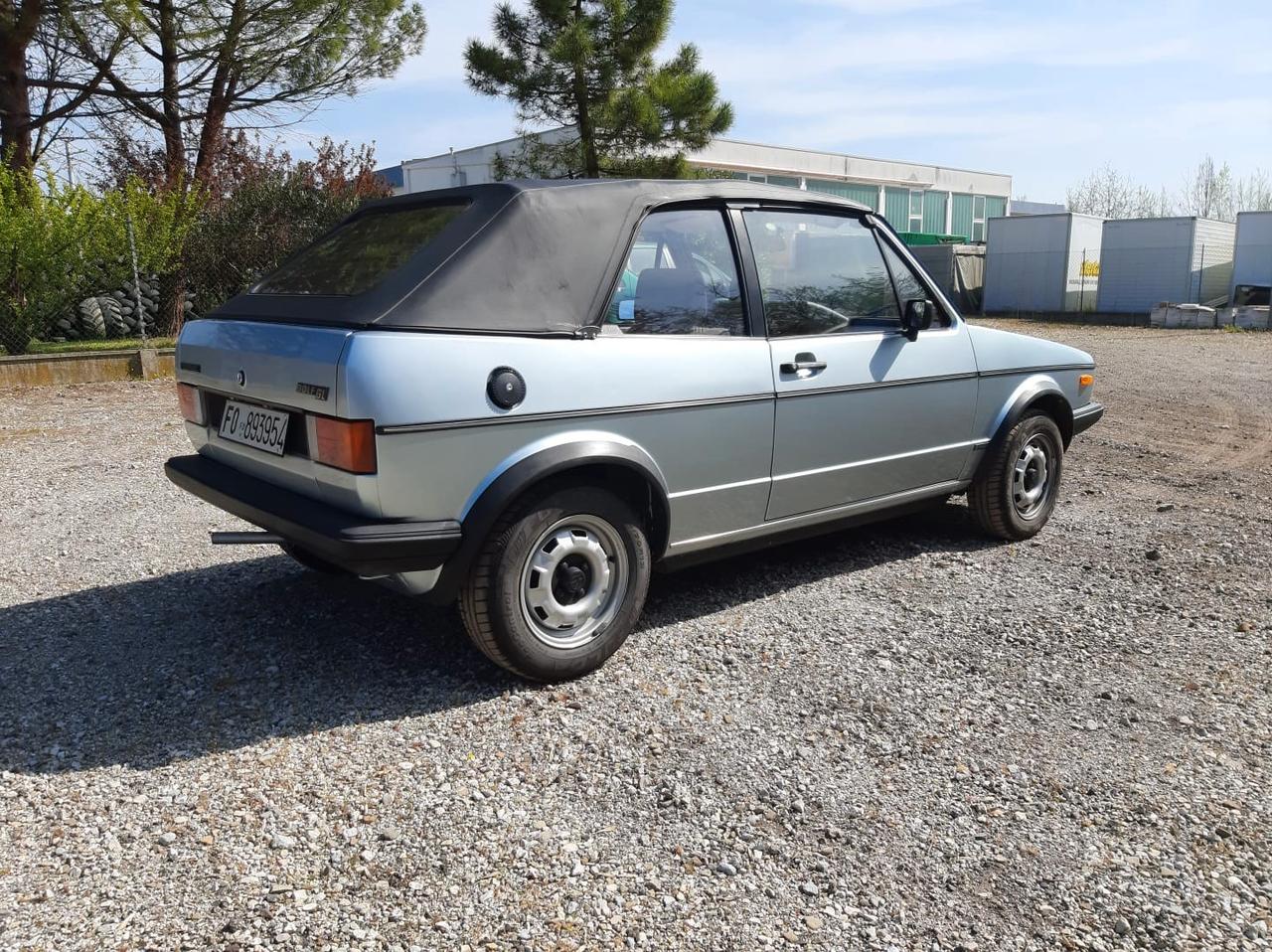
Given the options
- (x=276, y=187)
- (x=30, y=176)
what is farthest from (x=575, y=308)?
(x=276, y=187)

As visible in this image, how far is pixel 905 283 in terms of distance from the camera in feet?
15.9

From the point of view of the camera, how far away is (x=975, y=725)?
3348 mm

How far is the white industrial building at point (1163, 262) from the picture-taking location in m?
29.1

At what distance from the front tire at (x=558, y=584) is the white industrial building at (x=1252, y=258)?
99.0ft

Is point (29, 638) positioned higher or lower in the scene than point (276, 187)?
lower

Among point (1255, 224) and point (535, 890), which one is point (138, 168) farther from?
point (1255, 224)

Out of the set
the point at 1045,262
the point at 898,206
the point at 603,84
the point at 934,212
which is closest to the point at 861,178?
the point at 898,206

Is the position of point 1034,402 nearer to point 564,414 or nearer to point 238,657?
point 564,414

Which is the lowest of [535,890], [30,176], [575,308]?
[535,890]

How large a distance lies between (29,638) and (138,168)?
1682cm

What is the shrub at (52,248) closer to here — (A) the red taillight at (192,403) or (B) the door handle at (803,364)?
(A) the red taillight at (192,403)

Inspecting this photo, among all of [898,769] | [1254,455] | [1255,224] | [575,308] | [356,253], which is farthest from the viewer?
[1255,224]

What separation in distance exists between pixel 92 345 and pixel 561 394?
1277cm

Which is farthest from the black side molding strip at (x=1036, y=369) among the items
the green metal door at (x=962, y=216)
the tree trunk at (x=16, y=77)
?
the green metal door at (x=962, y=216)
